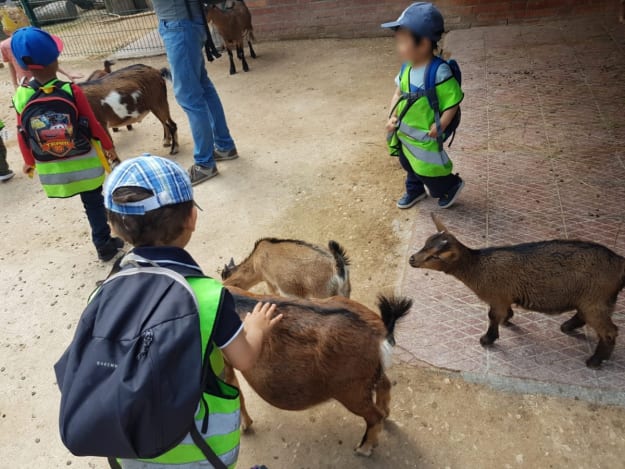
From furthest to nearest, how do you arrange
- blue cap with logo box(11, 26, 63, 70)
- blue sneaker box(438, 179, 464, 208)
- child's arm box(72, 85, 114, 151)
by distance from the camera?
1. blue sneaker box(438, 179, 464, 208)
2. child's arm box(72, 85, 114, 151)
3. blue cap with logo box(11, 26, 63, 70)

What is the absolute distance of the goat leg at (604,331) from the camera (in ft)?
8.61

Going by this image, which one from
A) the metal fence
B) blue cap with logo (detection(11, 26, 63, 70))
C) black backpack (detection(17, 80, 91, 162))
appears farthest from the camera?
the metal fence

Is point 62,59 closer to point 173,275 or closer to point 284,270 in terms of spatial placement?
point 284,270

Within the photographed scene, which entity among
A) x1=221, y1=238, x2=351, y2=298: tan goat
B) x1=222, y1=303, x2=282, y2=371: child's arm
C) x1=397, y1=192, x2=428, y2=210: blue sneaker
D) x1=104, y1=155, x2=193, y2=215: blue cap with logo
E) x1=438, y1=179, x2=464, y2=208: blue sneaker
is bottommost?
x1=397, y1=192, x2=428, y2=210: blue sneaker

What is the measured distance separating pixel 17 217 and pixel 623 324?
577 cm

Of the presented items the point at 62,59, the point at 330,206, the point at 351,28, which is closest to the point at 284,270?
the point at 330,206

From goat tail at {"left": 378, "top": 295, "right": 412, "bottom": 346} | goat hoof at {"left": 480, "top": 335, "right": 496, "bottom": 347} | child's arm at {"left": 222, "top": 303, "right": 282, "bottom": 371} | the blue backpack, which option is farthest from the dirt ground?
child's arm at {"left": 222, "top": 303, "right": 282, "bottom": 371}

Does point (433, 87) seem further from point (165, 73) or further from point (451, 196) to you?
point (165, 73)

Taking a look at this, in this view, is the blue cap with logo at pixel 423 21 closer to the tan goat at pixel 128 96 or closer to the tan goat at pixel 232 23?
the tan goat at pixel 128 96

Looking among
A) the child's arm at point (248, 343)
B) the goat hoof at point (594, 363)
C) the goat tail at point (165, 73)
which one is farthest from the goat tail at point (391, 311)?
the goat tail at point (165, 73)

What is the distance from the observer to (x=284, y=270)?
3252 millimetres

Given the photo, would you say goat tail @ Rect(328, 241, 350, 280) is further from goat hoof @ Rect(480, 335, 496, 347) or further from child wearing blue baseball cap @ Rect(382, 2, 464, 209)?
child wearing blue baseball cap @ Rect(382, 2, 464, 209)

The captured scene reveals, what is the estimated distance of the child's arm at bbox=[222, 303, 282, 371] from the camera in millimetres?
1550

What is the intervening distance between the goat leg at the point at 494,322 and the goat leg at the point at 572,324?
0.37 metres
